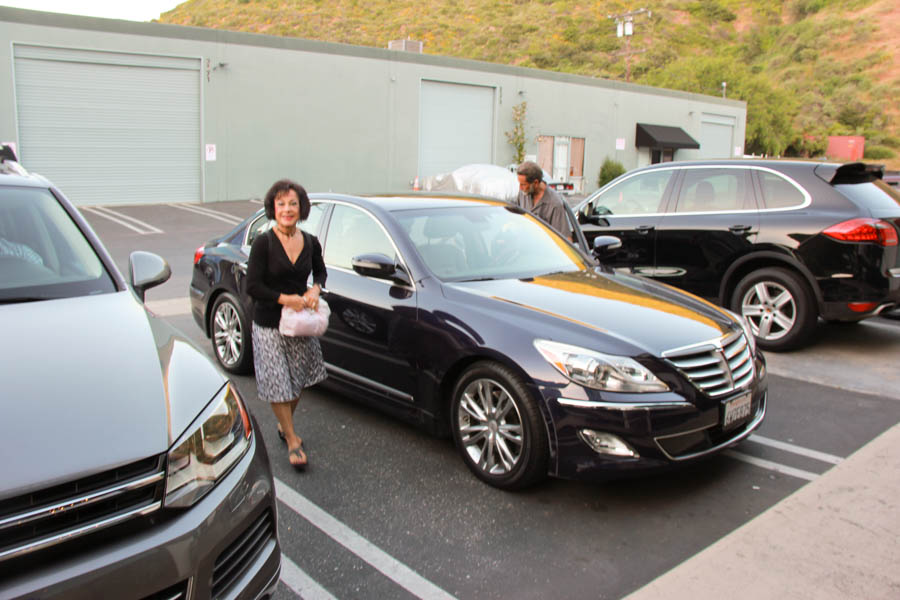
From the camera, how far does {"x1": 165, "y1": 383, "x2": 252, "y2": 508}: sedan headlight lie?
208cm

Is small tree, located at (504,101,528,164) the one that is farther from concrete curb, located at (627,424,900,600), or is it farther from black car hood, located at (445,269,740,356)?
concrete curb, located at (627,424,900,600)

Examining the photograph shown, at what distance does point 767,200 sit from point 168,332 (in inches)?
222

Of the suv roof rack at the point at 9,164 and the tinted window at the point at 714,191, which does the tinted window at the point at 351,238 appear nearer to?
the suv roof rack at the point at 9,164

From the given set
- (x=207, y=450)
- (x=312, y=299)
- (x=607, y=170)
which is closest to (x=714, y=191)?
(x=312, y=299)

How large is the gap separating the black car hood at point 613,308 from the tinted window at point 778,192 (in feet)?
8.57

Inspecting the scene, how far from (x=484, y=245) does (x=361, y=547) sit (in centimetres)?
216

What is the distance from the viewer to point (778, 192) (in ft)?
21.5

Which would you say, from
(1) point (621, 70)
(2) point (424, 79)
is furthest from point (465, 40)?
(2) point (424, 79)

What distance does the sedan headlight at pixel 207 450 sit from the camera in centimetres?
208

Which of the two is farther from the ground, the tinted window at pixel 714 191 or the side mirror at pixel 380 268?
the tinted window at pixel 714 191

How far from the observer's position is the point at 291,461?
3.96 m

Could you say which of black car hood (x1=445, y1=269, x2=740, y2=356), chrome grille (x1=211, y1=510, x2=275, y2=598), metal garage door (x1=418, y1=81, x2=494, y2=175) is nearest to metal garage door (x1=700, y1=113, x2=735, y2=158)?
metal garage door (x1=418, y1=81, x2=494, y2=175)

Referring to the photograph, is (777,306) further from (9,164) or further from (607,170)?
(607,170)

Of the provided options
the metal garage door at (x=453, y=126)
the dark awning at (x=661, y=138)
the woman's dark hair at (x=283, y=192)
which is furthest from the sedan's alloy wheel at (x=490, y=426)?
the dark awning at (x=661, y=138)
